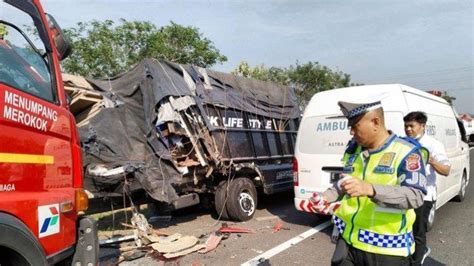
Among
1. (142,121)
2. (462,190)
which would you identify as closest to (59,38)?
(142,121)

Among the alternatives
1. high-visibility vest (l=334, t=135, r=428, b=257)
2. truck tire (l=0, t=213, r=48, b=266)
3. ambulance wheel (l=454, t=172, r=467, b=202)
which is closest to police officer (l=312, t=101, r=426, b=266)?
high-visibility vest (l=334, t=135, r=428, b=257)

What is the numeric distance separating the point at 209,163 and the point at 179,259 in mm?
1927

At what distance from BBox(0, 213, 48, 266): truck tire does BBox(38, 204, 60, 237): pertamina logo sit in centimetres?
15

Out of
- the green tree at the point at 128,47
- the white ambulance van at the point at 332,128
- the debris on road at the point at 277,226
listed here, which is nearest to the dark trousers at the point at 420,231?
the white ambulance van at the point at 332,128

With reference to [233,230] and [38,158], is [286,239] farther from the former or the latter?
[38,158]

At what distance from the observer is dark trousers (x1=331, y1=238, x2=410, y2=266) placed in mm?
2600

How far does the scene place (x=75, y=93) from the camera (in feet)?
21.1

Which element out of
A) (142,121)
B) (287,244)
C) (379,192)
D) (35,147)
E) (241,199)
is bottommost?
(287,244)

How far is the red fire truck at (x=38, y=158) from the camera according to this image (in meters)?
2.88

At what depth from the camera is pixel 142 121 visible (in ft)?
22.1

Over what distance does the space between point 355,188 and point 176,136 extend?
15.8ft

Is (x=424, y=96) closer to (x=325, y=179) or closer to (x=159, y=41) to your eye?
(x=325, y=179)

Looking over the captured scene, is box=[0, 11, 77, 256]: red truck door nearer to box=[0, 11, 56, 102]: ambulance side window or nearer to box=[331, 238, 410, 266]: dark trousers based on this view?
box=[0, 11, 56, 102]: ambulance side window

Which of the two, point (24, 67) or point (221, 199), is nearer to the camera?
point (24, 67)
